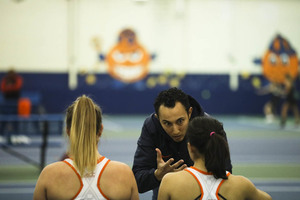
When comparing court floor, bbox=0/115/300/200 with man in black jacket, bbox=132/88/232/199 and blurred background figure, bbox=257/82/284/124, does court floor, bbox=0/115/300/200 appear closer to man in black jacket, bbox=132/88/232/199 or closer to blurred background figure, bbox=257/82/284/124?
man in black jacket, bbox=132/88/232/199

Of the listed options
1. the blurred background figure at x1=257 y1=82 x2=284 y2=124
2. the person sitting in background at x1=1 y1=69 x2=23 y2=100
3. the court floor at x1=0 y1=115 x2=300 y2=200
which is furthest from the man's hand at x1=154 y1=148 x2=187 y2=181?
the blurred background figure at x1=257 y1=82 x2=284 y2=124

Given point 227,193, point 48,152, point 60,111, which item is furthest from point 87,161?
point 60,111

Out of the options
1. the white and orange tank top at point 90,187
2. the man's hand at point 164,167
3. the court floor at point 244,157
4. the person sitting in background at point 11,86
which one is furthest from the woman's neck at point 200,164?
the person sitting in background at point 11,86

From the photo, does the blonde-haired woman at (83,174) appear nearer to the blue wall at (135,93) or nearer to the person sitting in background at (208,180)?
the person sitting in background at (208,180)

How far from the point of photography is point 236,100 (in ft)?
78.9

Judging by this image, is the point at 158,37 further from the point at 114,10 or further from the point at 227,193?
the point at 227,193

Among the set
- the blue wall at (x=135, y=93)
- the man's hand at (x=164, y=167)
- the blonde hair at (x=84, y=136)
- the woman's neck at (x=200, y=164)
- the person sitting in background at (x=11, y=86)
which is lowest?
the blue wall at (x=135, y=93)

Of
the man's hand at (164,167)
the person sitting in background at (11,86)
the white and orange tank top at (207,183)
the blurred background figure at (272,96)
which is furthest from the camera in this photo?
the blurred background figure at (272,96)

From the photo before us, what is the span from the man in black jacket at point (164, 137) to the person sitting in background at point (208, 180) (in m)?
0.47

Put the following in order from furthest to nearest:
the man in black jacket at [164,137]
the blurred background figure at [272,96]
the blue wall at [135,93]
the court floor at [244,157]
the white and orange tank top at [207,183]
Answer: the blue wall at [135,93] < the blurred background figure at [272,96] < the court floor at [244,157] < the man in black jacket at [164,137] < the white and orange tank top at [207,183]

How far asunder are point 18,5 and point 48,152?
42.6ft

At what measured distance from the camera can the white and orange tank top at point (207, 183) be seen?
2861mm

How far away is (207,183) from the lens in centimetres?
290

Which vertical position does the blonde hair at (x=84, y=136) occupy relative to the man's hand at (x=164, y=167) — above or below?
above
